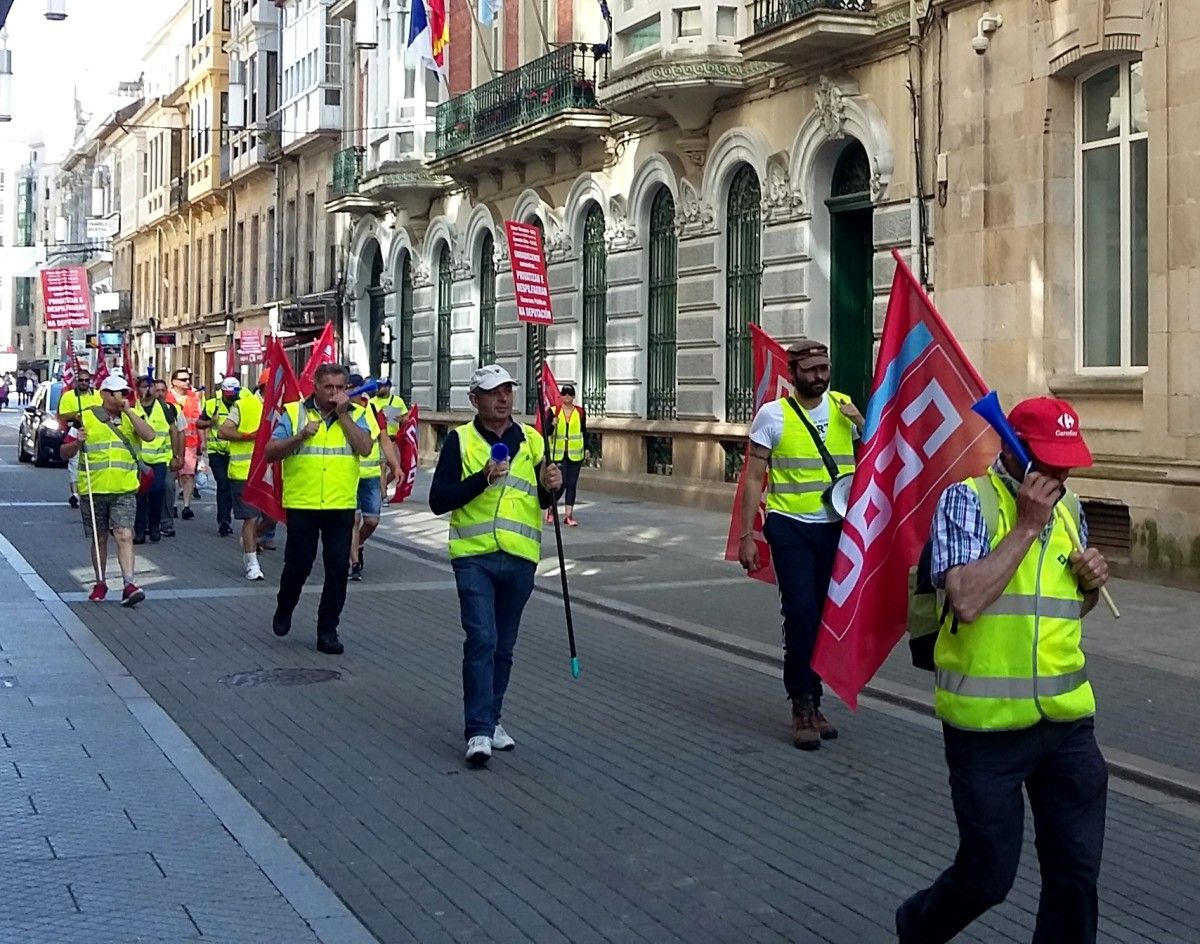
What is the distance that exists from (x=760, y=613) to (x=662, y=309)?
472 inches

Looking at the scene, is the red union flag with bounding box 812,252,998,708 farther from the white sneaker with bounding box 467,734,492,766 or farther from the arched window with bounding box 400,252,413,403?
the arched window with bounding box 400,252,413,403

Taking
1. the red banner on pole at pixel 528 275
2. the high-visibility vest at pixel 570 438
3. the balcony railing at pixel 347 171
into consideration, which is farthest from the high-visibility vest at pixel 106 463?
the balcony railing at pixel 347 171

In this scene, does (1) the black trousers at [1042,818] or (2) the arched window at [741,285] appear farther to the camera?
(2) the arched window at [741,285]

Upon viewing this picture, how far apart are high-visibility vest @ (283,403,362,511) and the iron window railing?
83.8 feet

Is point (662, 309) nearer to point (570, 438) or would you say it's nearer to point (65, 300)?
point (570, 438)

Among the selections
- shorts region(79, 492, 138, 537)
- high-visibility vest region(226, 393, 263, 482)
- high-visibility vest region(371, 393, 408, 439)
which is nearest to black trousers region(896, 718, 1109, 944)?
shorts region(79, 492, 138, 537)

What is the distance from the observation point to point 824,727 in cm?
860

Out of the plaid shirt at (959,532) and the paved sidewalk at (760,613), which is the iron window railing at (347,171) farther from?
the plaid shirt at (959,532)

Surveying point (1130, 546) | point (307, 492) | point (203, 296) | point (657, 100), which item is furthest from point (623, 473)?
point (203, 296)

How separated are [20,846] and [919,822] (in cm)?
357

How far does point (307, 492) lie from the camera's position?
1129cm

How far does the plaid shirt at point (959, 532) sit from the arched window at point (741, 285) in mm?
17791

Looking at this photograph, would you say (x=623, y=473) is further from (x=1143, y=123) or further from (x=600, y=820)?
(x=600, y=820)

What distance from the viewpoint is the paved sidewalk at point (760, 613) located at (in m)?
9.06
